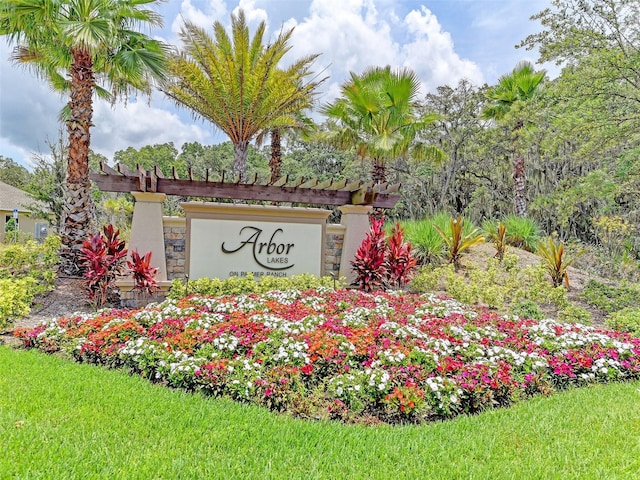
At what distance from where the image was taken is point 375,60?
12.4 metres

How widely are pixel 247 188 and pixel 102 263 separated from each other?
2784 millimetres

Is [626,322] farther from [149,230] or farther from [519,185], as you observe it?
[519,185]

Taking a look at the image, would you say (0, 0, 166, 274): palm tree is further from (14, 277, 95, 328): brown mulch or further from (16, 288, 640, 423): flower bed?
Result: (16, 288, 640, 423): flower bed

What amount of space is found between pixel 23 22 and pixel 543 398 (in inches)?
419

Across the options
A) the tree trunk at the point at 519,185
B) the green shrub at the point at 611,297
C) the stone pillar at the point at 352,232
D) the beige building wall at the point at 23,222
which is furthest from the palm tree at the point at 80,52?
the beige building wall at the point at 23,222

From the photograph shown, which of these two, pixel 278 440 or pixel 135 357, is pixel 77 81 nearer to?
pixel 135 357

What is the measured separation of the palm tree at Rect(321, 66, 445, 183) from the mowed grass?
963 cm

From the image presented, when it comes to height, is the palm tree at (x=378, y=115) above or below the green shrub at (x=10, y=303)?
above

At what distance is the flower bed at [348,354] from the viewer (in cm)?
345

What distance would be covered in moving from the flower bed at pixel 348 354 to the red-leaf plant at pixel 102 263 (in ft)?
4.24

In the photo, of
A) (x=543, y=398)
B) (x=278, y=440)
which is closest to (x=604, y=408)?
(x=543, y=398)

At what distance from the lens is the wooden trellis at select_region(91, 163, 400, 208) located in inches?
273

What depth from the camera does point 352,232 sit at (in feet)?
28.1

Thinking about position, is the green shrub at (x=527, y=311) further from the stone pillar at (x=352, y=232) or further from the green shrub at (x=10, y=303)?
the green shrub at (x=10, y=303)
